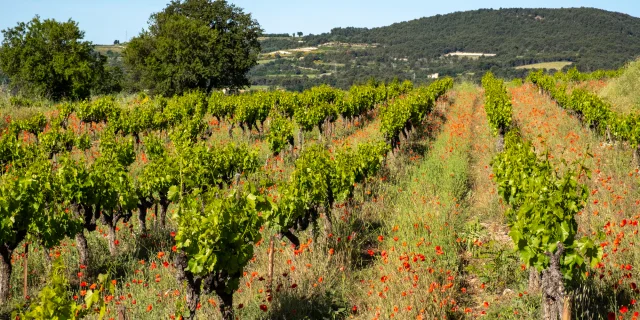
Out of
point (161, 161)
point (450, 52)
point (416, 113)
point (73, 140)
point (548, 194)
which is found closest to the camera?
point (548, 194)

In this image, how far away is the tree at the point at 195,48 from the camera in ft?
119

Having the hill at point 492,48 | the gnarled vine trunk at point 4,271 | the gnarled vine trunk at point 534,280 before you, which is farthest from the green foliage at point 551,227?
the hill at point 492,48

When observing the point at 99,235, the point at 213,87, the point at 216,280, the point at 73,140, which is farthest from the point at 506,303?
the point at 213,87

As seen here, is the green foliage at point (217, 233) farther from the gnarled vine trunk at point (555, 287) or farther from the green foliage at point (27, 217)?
the gnarled vine trunk at point (555, 287)

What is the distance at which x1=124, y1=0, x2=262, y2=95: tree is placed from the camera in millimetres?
36281

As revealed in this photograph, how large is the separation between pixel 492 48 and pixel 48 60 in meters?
154

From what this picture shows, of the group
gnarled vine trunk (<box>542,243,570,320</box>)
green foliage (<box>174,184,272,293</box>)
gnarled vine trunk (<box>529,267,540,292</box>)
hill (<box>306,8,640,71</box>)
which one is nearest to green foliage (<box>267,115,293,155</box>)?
green foliage (<box>174,184,272,293</box>)

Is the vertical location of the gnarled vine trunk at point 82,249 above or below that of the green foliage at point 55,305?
below

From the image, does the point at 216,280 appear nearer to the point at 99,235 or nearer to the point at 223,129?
the point at 99,235

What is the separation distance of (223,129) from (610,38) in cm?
15177

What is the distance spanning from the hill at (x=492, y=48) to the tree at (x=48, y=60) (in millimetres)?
66706

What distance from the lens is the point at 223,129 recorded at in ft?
74.6

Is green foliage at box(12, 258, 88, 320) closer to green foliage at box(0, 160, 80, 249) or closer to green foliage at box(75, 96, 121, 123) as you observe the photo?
green foliage at box(0, 160, 80, 249)

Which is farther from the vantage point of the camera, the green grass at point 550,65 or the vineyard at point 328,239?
the green grass at point 550,65
